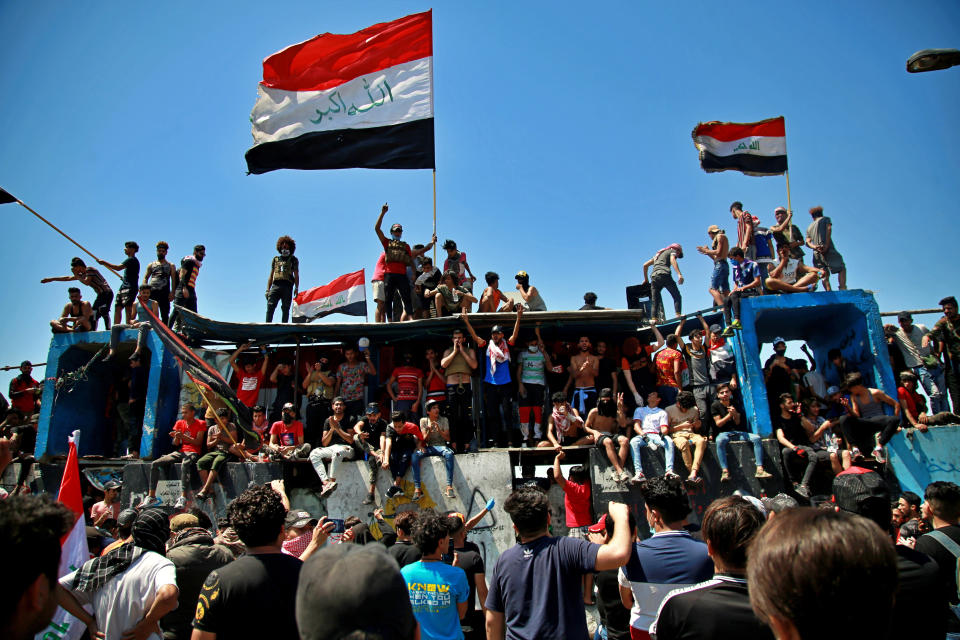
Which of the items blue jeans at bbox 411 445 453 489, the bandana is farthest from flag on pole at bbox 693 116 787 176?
the bandana

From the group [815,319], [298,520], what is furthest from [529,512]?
[815,319]

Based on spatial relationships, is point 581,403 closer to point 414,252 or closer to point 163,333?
point 414,252

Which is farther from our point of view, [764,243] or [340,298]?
[340,298]

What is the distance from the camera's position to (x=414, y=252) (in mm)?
12359

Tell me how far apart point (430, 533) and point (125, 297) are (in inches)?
450

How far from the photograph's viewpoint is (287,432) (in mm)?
10797

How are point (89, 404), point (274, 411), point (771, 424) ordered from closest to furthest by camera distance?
point (771, 424)
point (274, 411)
point (89, 404)

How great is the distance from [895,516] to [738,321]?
4.95 m

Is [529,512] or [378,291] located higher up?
[378,291]

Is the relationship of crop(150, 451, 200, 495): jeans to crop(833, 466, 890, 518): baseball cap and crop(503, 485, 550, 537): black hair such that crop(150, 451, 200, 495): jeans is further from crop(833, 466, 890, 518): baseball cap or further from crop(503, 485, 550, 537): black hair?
crop(833, 466, 890, 518): baseball cap

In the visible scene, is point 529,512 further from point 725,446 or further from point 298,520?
point 725,446

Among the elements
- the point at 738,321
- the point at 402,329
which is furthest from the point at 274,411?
the point at 738,321

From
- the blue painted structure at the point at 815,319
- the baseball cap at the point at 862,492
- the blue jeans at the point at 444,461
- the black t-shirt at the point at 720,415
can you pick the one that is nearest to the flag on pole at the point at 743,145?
the blue painted structure at the point at 815,319

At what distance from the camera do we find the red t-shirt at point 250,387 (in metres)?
12.5
